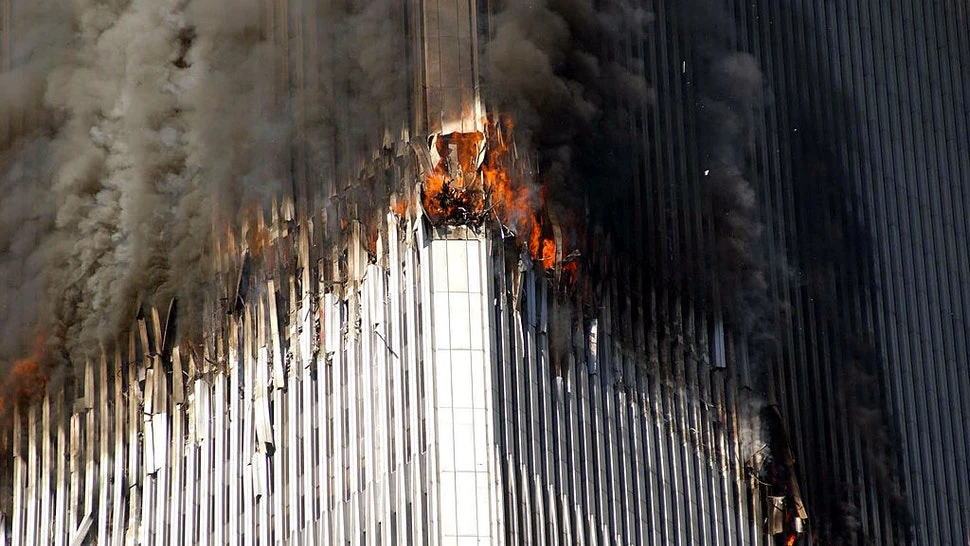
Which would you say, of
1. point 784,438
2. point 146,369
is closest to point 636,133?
point 784,438

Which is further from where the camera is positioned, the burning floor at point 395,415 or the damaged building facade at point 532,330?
the damaged building facade at point 532,330

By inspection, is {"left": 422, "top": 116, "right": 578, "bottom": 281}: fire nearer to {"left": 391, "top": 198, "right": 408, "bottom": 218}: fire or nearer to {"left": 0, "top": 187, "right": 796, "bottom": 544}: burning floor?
{"left": 0, "top": 187, "right": 796, "bottom": 544}: burning floor

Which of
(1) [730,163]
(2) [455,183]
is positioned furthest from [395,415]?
(1) [730,163]

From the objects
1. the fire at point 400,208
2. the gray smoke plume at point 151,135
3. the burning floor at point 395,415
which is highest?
the gray smoke plume at point 151,135

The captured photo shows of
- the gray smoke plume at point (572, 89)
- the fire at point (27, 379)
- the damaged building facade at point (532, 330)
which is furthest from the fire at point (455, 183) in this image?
the fire at point (27, 379)

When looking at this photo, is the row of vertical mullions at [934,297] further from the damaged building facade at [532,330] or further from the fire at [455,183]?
the fire at [455,183]

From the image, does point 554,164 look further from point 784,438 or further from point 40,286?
point 40,286
